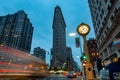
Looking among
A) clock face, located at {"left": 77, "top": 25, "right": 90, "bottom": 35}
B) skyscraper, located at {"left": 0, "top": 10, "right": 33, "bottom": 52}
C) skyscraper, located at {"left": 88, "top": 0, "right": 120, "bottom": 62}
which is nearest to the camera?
clock face, located at {"left": 77, "top": 25, "right": 90, "bottom": 35}

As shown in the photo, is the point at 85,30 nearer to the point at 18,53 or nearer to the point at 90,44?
the point at 18,53

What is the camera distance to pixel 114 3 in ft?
78.5

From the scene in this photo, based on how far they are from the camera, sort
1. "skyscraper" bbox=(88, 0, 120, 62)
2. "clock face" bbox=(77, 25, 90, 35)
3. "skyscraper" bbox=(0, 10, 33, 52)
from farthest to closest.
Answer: "skyscraper" bbox=(0, 10, 33, 52) → "skyscraper" bbox=(88, 0, 120, 62) → "clock face" bbox=(77, 25, 90, 35)

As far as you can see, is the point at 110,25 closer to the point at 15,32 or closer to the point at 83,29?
the point at 83,29

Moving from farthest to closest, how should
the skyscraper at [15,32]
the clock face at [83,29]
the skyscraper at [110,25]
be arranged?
the skyscraper at [15,32], the skyscraper at [110,25], the clock face at [83,29]

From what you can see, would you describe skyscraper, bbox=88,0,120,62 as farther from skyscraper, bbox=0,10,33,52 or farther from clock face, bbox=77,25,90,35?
skyscraper, bbox=0,10,33,52

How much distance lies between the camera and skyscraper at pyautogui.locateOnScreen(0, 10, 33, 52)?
77012 mm

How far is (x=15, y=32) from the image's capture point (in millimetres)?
81875

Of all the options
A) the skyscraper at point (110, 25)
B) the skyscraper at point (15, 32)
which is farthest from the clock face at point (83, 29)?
the skyscraper at point (15, 32)

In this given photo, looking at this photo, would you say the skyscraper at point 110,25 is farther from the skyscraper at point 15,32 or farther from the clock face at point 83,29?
the skyscraper at point 15,32

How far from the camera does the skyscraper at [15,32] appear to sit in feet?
253

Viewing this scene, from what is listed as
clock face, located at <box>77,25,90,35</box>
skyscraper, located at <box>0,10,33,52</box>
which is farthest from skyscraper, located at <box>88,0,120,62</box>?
skyscraper, located at <box>0,10,33,52</box>

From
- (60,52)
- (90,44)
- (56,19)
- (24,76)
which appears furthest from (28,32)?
(56,19)

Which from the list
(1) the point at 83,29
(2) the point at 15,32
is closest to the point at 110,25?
(1) the point at 83,29
